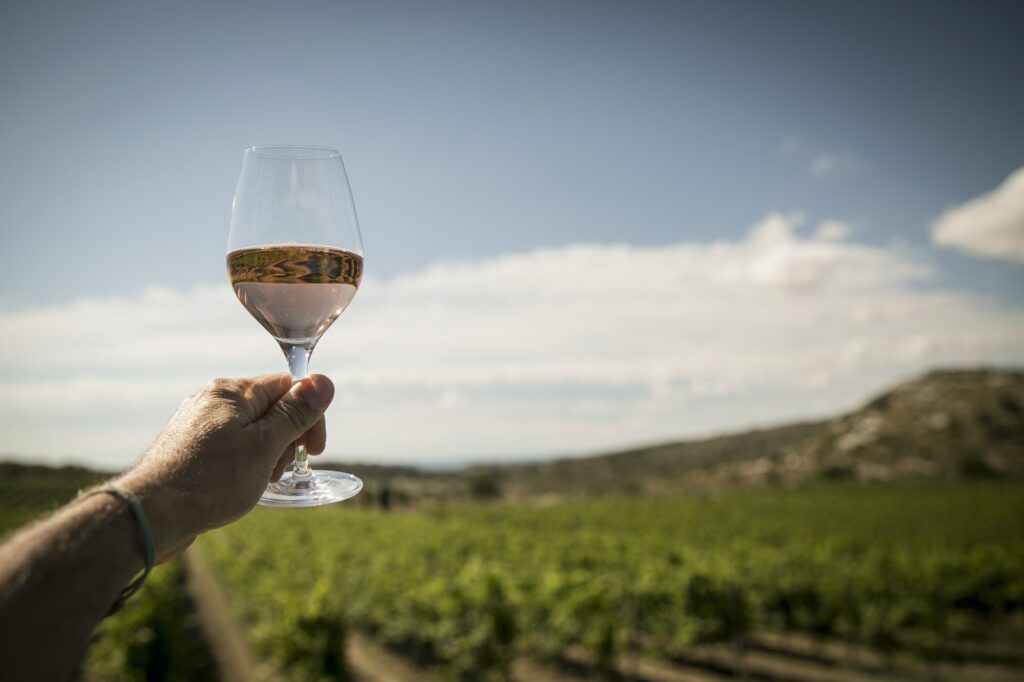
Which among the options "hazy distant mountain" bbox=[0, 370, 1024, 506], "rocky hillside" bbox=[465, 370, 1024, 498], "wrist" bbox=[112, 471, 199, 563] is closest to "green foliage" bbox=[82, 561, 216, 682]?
"wrist" bbox=[112, 471, 199, 563]

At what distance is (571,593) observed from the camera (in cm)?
1011

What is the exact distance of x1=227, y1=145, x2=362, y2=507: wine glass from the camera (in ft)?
3.85

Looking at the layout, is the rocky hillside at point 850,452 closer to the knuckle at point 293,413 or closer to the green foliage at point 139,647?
the green foliage at point 139,647

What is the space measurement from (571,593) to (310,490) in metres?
9.67

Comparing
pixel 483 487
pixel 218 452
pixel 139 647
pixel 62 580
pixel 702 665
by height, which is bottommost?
pixel 702 665

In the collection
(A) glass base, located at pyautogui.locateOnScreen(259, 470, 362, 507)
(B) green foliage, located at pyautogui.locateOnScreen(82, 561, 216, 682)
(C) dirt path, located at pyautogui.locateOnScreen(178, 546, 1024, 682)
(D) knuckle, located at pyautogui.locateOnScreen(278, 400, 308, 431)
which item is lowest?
(C) dirt path, located at pyautogui.locateOnScreen(178, 546, 1024, 682)

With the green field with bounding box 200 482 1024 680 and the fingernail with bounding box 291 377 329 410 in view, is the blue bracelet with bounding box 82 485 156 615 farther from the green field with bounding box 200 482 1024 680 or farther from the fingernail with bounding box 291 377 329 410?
the green field with bounding box 200 482 1024 680

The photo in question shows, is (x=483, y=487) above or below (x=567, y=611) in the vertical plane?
below

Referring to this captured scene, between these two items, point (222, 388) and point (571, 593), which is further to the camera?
point (571, 593)

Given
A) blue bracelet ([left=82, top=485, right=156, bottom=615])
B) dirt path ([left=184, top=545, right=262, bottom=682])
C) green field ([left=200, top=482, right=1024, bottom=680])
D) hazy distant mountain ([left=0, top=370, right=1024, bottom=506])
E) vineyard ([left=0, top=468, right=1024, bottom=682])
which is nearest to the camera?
blue bracelet ([left=82, top=485, right=156, bottom=615])

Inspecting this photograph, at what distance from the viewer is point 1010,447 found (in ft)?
208

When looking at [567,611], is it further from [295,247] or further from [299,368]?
[295,247]

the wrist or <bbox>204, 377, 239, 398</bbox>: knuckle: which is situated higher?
<bbox>204, 377, 239, 398</bbox>: knuckle

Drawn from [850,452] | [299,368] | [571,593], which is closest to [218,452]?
[299,368]
